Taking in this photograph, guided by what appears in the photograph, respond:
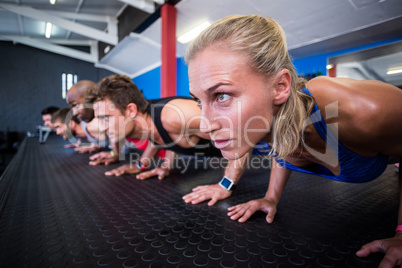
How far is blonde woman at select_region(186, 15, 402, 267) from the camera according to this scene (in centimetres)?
42

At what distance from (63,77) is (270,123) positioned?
25.2ft

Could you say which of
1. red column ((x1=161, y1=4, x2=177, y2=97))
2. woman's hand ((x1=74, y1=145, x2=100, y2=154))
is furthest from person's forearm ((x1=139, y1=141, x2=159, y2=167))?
red column ((x1=161, y1=4, x2=177, y2=97))

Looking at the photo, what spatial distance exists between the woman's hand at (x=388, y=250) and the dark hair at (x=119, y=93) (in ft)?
3.63

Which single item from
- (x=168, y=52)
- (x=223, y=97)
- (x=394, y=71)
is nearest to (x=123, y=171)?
(x=223, y=97)

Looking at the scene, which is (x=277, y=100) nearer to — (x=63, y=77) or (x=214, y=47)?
(x=214, y=47)

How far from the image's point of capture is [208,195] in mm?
800

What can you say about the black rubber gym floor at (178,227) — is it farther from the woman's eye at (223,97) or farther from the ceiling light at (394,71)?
the ceiling light at (394,71)

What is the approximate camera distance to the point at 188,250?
1.56ft

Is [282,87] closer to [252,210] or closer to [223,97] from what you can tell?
[223,97]

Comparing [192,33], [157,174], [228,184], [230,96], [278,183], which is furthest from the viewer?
[192,33]

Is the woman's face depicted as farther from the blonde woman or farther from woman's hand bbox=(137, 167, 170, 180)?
woman's hand bbox=(137, 167, 170, 180)

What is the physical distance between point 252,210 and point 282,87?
39cm

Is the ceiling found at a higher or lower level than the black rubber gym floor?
higher

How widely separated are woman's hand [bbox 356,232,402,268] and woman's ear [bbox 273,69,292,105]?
37cm
